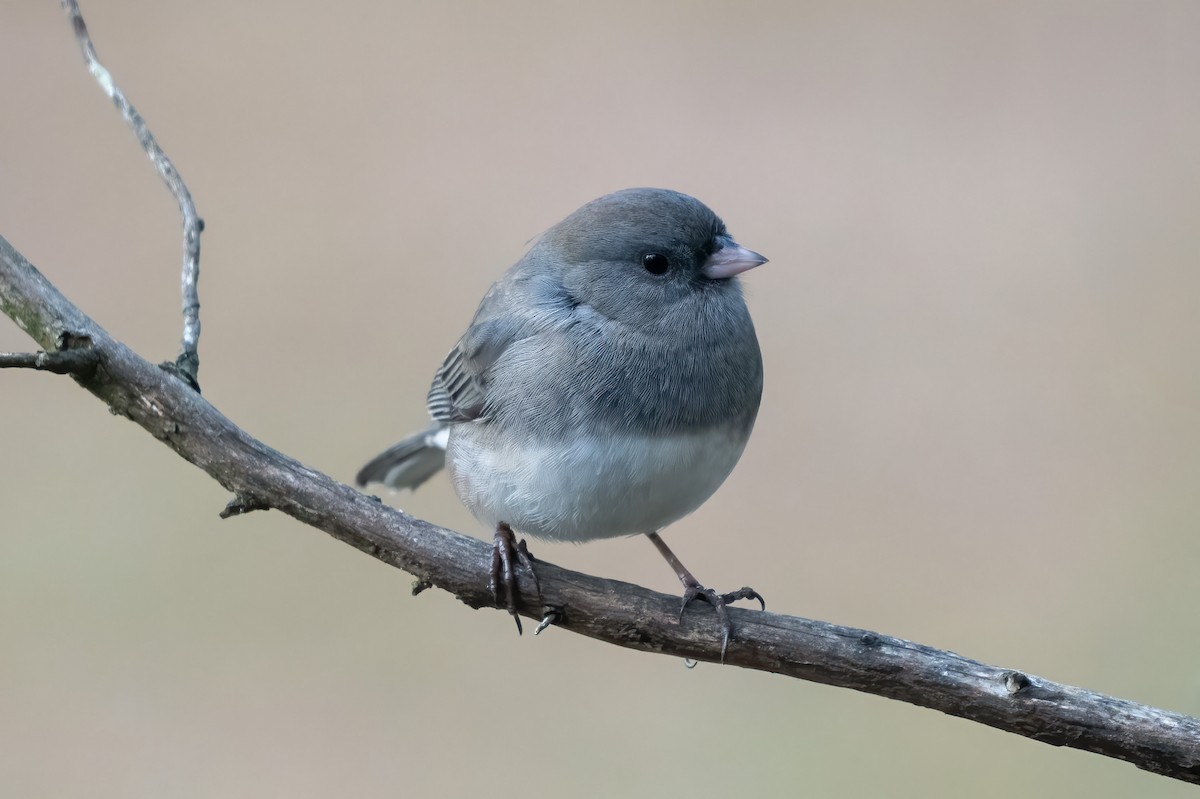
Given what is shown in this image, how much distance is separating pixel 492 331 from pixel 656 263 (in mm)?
267

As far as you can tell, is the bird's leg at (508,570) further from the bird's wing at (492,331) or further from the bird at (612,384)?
the bird's wing at (492,331)

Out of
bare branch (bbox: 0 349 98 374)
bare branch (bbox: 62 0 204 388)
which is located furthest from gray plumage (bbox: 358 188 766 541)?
bare branch (bbox: 0 349 98 374)

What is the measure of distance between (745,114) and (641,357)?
200 centimetres

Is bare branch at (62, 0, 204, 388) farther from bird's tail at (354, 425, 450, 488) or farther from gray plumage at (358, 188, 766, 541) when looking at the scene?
bird's tail at (354, 425, 450, 488)

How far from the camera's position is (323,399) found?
3068 millimetres

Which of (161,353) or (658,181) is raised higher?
(658,181)

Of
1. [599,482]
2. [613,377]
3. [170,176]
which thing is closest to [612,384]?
[613,377]

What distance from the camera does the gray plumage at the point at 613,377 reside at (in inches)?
57.4

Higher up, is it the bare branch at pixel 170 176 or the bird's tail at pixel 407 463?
the bare branch at pixel 170 176

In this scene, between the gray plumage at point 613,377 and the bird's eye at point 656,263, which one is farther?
the bird's eye at point 656,263

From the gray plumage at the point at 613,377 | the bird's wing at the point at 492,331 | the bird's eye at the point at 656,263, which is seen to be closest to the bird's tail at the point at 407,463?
the bird's wing at the point at 492,331

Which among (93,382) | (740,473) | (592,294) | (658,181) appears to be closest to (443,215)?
(658,181)

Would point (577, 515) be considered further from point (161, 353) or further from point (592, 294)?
point (161, 353)

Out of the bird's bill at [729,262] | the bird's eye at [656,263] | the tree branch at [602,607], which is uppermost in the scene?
the bird's bill at [729,262]
